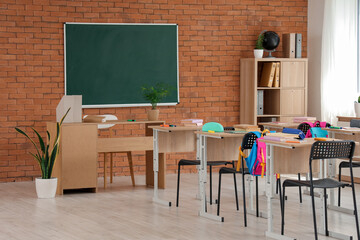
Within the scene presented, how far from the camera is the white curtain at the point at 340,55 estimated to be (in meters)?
9.70

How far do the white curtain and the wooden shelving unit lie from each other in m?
0.39

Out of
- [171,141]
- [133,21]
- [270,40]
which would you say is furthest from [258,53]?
[171,141]

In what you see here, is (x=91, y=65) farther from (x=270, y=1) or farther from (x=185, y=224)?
(x=185, y=224)

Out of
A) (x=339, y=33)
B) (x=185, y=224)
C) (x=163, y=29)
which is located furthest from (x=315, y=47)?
(x=185, y=224)

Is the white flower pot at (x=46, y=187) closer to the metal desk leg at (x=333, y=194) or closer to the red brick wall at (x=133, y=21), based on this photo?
the red brick wall at (x=133, y=21)

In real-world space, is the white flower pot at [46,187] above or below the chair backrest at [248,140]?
below

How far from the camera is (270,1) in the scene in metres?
10.3

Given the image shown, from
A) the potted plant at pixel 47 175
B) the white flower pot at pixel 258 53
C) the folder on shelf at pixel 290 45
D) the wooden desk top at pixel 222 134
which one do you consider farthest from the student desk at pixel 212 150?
the folder on shelf at pixel 290 45

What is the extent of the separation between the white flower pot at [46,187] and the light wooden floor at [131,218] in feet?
0.34

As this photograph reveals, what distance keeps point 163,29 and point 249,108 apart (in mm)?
1804

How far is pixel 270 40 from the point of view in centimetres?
984

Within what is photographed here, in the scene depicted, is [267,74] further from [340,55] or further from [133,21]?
[133,21]

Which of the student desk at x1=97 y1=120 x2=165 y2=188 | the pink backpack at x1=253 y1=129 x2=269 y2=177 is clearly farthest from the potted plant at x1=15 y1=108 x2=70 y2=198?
the pink backpack at x1=253 y1=129 x2=269 y2=177

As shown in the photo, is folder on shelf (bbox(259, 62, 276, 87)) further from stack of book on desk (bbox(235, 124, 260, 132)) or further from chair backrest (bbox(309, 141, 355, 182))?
chair backrest (bbox(309, 141, 355, 182))
